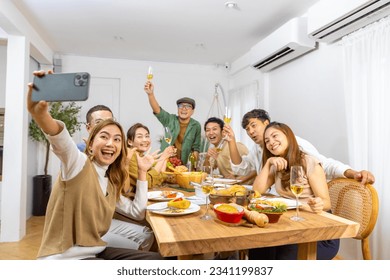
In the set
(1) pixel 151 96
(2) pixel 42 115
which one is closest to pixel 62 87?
(2) pixel 42 115

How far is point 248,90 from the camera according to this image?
12.2ft

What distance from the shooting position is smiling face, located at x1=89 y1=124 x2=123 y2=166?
1.02m

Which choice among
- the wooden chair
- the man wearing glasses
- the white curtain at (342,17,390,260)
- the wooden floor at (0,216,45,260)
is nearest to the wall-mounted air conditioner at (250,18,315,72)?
the white curtain at (342,17,390,260)

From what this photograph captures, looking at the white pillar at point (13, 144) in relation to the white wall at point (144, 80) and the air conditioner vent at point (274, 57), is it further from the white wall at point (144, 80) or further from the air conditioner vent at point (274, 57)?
the air conditioner vent at point (274, 57)

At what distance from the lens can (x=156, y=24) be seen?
8.95 feet

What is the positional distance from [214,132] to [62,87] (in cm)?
189

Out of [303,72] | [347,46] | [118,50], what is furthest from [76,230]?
[118,50]

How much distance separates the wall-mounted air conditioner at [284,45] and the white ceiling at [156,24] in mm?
116

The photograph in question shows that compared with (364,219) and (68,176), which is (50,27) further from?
(364,219)

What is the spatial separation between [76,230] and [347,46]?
2.14 meters

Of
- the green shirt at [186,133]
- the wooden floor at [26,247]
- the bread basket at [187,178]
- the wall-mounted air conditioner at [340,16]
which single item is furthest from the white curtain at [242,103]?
the wooden floor at [26,247]

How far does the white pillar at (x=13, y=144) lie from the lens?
245 centimetres

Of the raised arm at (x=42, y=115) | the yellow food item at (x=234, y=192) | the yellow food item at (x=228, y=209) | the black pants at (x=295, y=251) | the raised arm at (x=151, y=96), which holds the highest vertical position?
the raised arm at (x=151, y=96)

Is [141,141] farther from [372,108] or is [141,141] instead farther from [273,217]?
[372,108]
